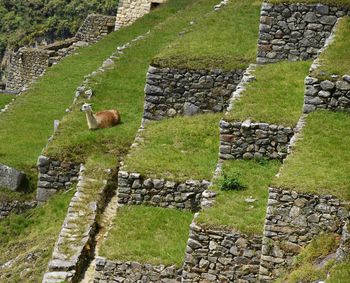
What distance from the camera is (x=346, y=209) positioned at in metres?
13.0

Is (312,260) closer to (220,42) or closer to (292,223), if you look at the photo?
(292,223)

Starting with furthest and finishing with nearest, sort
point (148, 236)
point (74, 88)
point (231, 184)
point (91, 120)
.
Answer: point (74, 88)
point (91, 120)
point (148, 236)
point (231, 184)

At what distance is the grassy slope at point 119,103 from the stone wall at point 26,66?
7.63 metres

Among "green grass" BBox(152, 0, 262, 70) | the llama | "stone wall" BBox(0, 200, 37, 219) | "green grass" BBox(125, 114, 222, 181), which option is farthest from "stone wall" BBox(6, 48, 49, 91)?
"green grass" BBox(125, 114, 222, 181)

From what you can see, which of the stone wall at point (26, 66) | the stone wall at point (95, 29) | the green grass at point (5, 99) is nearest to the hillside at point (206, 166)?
the green grass at point (5, 99)

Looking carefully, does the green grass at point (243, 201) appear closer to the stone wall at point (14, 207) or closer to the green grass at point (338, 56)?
the green grass at point (338, 56)

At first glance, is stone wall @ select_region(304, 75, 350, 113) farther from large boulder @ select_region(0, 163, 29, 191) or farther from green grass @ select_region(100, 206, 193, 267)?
large boulder @ select_region(0, 163, 29, 191)

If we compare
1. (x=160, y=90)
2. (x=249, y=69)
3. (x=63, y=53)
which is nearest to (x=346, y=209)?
(x=249, y=69)

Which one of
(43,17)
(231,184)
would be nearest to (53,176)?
(231,184)

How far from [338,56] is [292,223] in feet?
16.4

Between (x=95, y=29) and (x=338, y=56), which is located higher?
(x=338, y=56)

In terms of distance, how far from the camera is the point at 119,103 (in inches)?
930

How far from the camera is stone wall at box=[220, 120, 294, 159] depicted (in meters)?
16.5

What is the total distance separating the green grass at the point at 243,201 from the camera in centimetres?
1438
